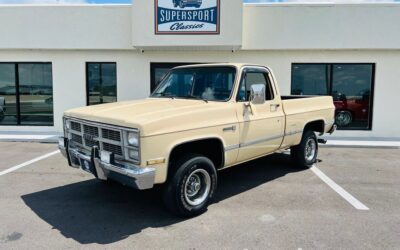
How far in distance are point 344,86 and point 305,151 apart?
5.01 metres

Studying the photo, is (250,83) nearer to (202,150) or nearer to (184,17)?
(202,150)

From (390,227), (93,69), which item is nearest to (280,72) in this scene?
(93,69)

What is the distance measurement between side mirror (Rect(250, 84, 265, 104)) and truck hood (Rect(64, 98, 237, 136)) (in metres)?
0.38

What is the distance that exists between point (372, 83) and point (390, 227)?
25.7 ft

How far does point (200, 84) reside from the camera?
564 cm

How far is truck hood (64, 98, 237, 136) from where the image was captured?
4.07m

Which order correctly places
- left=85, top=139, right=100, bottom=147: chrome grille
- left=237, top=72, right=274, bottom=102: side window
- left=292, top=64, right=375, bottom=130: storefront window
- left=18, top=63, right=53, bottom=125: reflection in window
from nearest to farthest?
1. left=85, top=139, right=100, bottom=147: chrome grille
2. left=237, top=72, right=274, bottom=102: side window
3. left=292, top=64, right=375, bottom=130: storefront window
4. left=18, top=63, right=53, bottom=125: reflection in window

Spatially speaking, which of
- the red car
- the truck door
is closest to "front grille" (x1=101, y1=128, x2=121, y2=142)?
the truck door

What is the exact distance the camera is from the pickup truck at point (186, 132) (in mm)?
4074

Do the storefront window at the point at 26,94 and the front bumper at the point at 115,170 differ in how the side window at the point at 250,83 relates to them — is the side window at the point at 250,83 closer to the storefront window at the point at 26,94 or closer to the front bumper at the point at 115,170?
the front bumper at the point at 115,170

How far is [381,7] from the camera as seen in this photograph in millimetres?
10312

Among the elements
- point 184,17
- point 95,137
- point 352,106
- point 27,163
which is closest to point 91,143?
point 95,137

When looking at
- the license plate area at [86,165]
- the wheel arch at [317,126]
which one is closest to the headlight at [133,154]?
the license plate area at [86,165]

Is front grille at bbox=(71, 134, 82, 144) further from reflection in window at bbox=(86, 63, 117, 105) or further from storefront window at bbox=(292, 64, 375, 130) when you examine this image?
storefront window at bbox=(292, 64, 375, 130)
